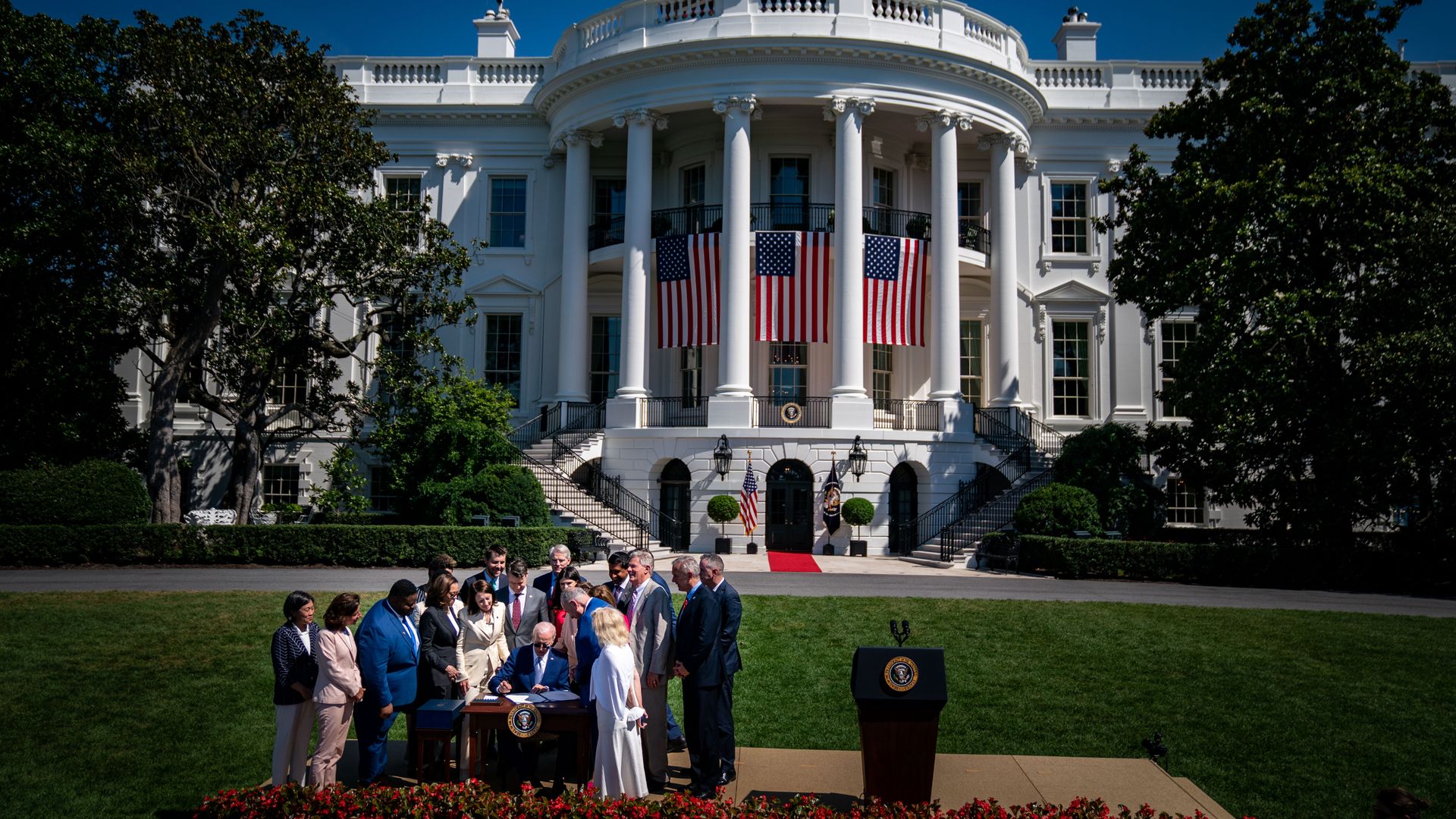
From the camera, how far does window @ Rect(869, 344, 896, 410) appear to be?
103 feet

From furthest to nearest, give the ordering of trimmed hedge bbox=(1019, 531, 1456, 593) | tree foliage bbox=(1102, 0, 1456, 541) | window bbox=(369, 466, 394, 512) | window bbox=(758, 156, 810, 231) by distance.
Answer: window bbox=(369, 466, 394, 512) < window bbox=(758, 156, 810, 231) < trimmed hedge bbox=(1019, 531, 1456, 593) < tree foliage bbox=(1102, 0, 1456, 541)

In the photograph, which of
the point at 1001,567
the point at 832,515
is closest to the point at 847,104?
the point at 832,515

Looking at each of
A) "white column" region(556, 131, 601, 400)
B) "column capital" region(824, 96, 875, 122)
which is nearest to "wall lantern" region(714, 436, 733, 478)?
"white column" region(556, 131, 601, 400)

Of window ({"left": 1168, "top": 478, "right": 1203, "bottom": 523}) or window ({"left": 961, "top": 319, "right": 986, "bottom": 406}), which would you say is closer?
window ({"left": 1168, "top": 478, "right": 1203, "bottom": 523})

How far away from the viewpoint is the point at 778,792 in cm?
802

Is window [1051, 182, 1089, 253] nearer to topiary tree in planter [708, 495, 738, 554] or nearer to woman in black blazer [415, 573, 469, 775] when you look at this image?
topiary tree in planter [708, 495, 738, 554]

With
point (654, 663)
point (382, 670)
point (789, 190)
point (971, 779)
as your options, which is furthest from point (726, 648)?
point (789, 190)

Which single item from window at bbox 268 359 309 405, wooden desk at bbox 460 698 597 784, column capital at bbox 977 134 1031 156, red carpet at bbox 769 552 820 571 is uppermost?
column capital at bbox 977 134 1031 156

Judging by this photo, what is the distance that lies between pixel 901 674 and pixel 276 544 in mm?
18793

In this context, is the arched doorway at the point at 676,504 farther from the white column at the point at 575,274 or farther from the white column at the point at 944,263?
the white column at the point at 944,263

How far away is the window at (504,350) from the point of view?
111 feet

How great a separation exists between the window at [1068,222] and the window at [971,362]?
3.70 metres

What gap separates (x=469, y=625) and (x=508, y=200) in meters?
27.2

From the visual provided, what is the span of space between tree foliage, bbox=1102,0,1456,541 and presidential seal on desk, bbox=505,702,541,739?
17.5m
